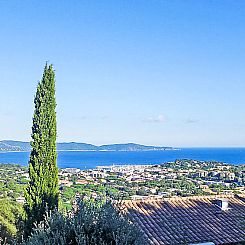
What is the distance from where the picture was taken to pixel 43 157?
36.6ft

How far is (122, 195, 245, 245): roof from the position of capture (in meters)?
9.08

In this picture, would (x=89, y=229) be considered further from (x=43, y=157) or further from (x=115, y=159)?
(x=115, y=159)

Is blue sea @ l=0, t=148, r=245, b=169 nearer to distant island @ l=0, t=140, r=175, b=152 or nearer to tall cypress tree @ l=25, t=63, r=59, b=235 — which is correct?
distant island @ l=0, t=140, r=175, b=152

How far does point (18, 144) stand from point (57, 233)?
370 feet

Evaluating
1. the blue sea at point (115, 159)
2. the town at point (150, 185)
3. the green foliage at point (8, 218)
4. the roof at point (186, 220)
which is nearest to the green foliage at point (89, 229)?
the town at point (150, 185)

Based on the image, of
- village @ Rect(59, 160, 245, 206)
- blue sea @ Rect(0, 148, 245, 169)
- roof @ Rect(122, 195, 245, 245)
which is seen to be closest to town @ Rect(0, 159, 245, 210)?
village @ Rect(59, 160, 245, 206)

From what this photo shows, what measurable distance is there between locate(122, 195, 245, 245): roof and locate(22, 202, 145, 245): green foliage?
4.21 meters

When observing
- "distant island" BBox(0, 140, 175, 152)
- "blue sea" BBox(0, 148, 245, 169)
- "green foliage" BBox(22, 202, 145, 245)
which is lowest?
"blue sea" BBox(0, 148, 245, 169)

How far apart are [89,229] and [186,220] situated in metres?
6.02

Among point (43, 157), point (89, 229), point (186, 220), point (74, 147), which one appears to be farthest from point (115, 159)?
point (89, 229)

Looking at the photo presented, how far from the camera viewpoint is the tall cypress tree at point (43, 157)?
10.8 m

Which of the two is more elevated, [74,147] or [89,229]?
[74,147]

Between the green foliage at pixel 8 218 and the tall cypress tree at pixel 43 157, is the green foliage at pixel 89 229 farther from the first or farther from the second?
the green foliage at pixel 8 218

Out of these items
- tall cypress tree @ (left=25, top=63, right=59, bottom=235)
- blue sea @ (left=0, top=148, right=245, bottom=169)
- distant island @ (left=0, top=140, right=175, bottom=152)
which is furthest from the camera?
distant island @ (left=0, top=140, right=175, bottom=152)
